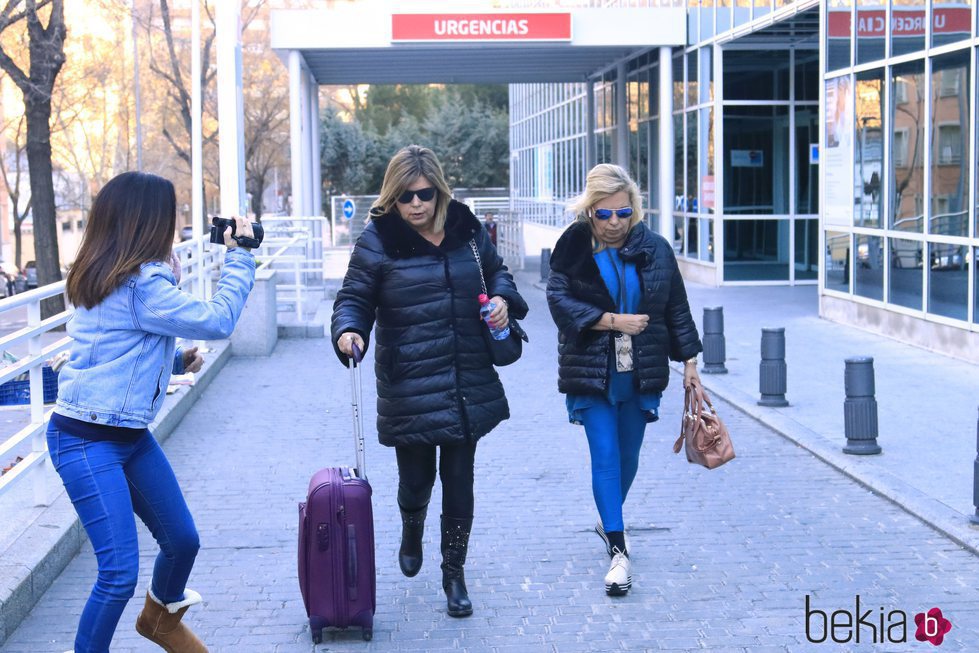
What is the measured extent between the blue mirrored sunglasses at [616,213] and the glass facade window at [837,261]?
11.5m

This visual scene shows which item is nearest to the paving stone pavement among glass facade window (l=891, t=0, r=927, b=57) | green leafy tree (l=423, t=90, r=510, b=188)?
glass facade window (l=891, t=0, r=927, b=57)

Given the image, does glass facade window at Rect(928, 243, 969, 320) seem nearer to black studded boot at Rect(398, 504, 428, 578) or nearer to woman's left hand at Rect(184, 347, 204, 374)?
black studded boot at Rect(398, 504, 428, 578)

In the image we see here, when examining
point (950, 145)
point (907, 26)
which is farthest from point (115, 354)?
point (907, 26)

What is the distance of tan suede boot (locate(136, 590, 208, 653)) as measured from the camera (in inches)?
176

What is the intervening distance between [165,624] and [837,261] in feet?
45.1

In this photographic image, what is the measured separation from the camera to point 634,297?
5711 millimetres

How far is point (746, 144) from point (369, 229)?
20.0 m

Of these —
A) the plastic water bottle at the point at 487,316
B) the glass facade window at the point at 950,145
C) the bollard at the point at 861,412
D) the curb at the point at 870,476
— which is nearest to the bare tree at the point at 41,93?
the glass facade window at the point at 950,145

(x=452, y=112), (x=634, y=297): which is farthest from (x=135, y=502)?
(x=452, y=112)

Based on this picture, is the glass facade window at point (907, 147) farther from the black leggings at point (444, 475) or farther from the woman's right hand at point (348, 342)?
the woman's right hand at point (348, 342)

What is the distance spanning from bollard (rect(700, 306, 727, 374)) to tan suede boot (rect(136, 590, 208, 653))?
8510mm

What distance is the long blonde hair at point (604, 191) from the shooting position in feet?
18.3

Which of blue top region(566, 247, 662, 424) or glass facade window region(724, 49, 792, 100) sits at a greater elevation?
Result: glass facade window region(724, 49, 792, 100)

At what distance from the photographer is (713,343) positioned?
1251 cm
